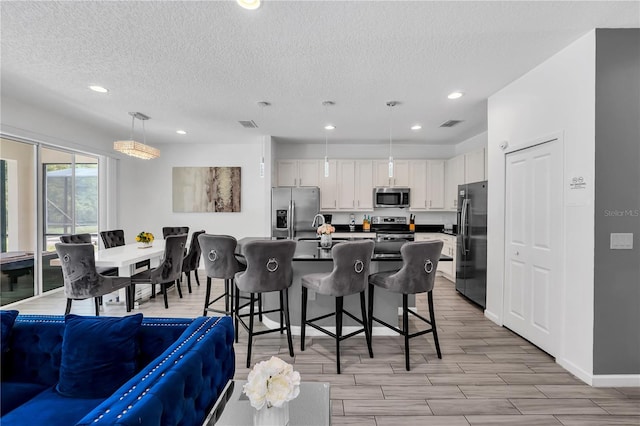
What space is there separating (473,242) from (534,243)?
3.96 ft

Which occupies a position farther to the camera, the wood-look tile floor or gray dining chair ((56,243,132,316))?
gray dining chair ((56,243,132,316))

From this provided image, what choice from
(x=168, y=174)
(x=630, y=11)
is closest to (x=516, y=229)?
(x=630, y=11)

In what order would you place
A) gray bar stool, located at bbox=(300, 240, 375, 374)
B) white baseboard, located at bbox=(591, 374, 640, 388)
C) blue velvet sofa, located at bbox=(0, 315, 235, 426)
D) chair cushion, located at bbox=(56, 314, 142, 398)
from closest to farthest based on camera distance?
1. blue velvet sofa, located at bbox=(0, 315, 235, 426)
2. chair cushion, located at bbox=(56, 314, 142, 398)
3. white baseboard, located at bbox=(591, 374, 640, 388)
4. gray bar stool, located at bbox=(300, 240, 375, 374)

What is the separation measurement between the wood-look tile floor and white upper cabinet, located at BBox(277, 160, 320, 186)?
11.6 ft

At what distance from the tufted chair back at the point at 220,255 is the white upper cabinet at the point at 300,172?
3.34m

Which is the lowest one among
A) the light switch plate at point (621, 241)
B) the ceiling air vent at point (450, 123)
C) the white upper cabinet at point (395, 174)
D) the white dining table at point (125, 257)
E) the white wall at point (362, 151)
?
the white dining table at point (125, 257)

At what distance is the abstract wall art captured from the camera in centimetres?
653

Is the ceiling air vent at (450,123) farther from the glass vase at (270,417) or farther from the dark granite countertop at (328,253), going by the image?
the glass vase at (270,417)

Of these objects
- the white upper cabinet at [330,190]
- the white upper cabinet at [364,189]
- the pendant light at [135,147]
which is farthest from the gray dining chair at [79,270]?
the white upper cabinet at [364,189]

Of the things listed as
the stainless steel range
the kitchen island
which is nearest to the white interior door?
the kitchen island

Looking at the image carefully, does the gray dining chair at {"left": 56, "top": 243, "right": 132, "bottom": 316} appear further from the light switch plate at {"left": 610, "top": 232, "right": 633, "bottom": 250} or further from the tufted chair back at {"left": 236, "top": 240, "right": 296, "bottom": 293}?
the light switch plate at {"left": 610, "top": 232, "right": 633, "bottom": 250}

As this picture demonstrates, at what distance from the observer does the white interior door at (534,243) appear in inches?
108

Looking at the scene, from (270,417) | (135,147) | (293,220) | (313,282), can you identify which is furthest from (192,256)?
(270,417)

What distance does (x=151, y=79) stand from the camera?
3.21 m
